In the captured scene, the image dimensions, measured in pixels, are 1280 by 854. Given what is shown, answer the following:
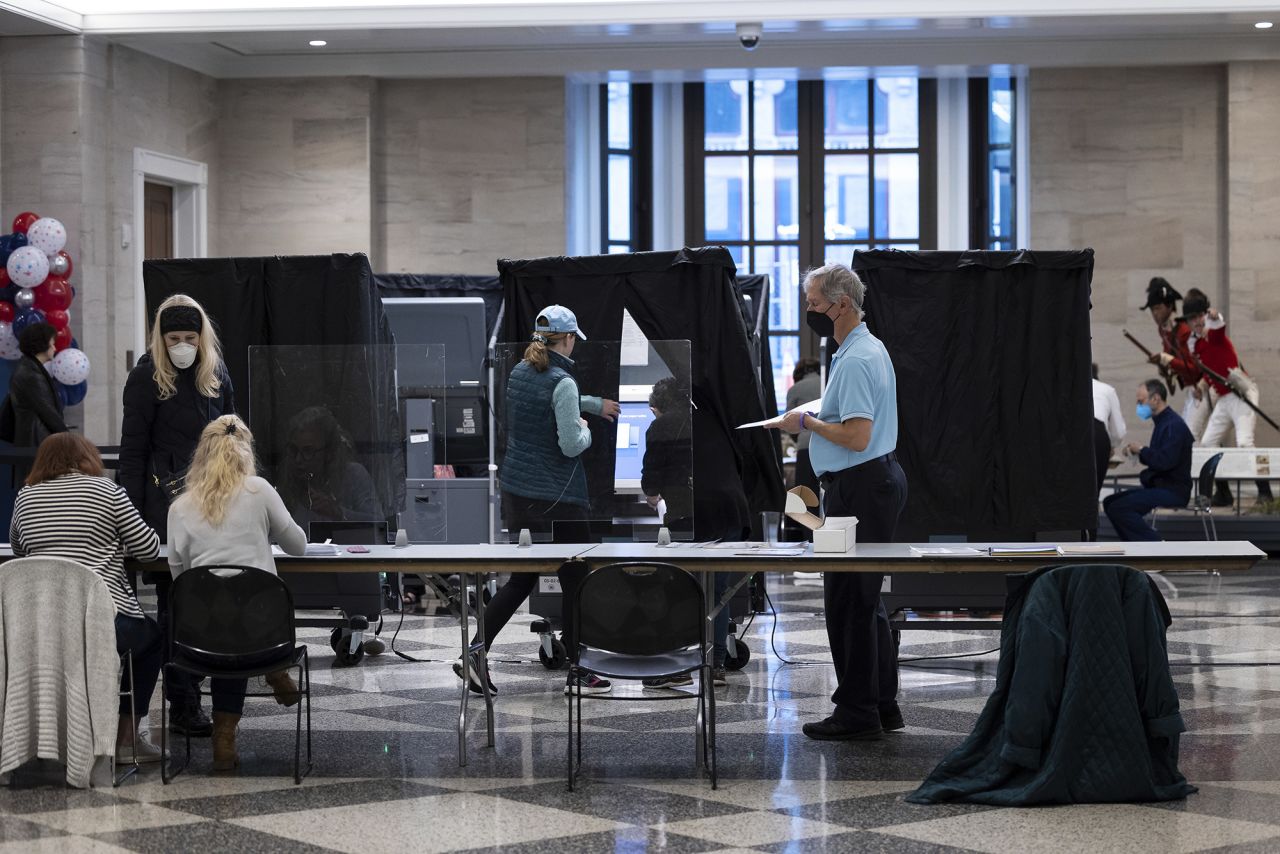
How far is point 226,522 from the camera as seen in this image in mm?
5500

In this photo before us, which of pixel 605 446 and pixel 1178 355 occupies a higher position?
pixel 1178 355

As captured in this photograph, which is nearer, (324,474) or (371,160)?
(324,474)

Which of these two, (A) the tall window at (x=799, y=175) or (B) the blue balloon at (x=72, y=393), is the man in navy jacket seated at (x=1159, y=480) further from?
(A) the tall window at (x=799, y=175)

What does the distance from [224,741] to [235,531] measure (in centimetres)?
72

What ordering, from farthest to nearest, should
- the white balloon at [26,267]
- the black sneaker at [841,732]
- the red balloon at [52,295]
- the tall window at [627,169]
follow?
1. the tall window at [627,169]
2. the red balloon at [52,295]
3. the white balloon at [26,267]
4. the black sneaker at [841,732]

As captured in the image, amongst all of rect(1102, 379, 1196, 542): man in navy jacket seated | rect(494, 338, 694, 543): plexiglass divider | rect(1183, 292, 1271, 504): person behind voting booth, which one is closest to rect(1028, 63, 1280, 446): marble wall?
rect(1183, 292, 1271, 504): person behind voting booth

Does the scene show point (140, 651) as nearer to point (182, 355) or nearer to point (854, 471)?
point (182, 355)

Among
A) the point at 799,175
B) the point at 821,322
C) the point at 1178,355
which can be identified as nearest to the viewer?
the point at 821,322

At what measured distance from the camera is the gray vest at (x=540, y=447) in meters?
6.88

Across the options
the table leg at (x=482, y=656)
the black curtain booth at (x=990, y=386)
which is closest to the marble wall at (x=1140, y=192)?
the black curtain booth at (x=990, y=386)

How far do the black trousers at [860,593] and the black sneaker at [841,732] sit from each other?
21 mm

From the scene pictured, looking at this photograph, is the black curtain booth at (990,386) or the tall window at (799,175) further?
the tall window at (799,175)

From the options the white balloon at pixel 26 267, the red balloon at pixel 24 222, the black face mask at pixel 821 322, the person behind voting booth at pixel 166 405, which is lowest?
the person behind voting booth at pixel 166 405

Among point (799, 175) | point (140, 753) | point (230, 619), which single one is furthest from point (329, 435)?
point (799, 175)
